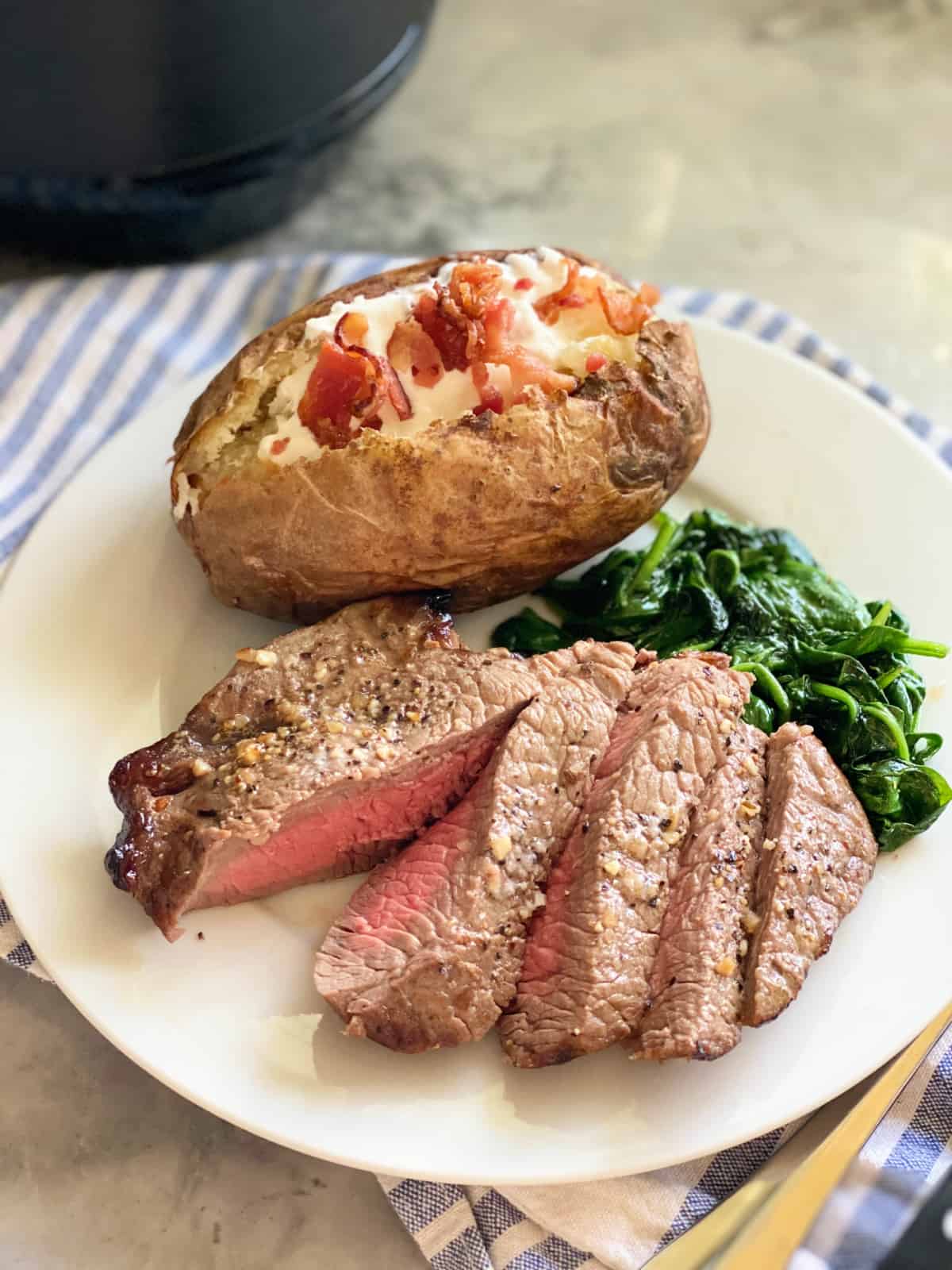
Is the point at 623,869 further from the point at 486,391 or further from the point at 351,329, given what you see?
the point at 351,329

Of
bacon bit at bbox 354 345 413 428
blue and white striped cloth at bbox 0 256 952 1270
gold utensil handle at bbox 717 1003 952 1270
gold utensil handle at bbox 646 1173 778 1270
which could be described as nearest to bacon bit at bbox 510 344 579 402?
bacon bit at bbox 354 345 413 428

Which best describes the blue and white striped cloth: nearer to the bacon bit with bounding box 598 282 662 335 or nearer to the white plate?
the white plate

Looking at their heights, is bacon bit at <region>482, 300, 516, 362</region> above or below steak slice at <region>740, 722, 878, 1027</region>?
above

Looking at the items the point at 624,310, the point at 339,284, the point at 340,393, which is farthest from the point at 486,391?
→ the point at 339,284

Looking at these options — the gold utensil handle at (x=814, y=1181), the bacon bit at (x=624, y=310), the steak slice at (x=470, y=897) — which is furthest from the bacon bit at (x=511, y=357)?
the gold utensil handle at (x=814, y=1181)

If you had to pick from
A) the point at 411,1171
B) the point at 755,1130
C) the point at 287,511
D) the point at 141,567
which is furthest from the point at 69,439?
the point at 755,1130

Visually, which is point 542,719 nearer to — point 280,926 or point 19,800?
point 280,926

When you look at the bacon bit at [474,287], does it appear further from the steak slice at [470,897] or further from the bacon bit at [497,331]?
the steak slice at [470,897]
